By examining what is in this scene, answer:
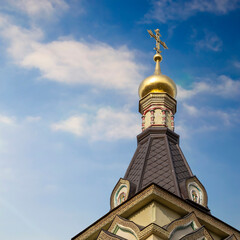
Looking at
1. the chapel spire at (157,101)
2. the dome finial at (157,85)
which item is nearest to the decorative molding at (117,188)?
the chapel spire at (157,101)

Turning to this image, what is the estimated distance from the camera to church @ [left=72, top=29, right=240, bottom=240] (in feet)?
47.2

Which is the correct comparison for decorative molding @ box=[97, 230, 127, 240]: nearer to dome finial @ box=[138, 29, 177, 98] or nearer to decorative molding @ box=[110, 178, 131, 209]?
decorative molding @ box=[110, 178, 131, 209]

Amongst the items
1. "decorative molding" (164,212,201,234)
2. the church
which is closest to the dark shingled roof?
the church

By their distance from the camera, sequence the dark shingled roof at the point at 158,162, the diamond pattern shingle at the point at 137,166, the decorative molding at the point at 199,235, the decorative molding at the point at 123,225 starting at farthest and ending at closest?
the diamond pattern shingle at the point at 137,166
the dark shingled roof at the point at 158,162
the decorative molding at the point at 123,225
the decorative molding at the point at 199,235

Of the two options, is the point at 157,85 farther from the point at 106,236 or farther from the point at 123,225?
the point at 106,236

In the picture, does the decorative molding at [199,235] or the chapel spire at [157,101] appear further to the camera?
the chapel spire at [157,101]

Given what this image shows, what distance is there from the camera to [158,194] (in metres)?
14.6

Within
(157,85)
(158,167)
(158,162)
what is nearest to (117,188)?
(158,167)

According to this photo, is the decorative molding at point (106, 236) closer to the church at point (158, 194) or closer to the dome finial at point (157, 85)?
the church at point (158, 194)

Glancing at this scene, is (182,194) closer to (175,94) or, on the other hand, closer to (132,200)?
(132,200)

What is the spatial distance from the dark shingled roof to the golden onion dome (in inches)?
84.1

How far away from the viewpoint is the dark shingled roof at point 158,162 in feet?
55.0

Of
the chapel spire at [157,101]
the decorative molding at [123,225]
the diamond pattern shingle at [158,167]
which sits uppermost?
the chapel spire at [157,101]

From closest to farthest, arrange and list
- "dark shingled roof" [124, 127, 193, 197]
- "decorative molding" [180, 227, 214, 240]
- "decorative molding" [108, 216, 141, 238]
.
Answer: "decorative molding" [180, 227, 214, 240], "decorative molding" [108, 216, 141, 238], "dark shingled roof" [124, 127, 193, 197]
